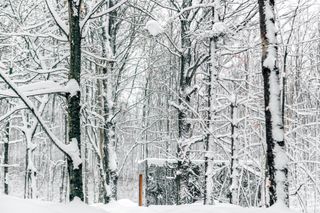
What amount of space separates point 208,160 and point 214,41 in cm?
279

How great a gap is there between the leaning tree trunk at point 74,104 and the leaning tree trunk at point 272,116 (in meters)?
2.61

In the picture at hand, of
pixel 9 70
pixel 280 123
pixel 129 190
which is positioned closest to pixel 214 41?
pixel 280 123

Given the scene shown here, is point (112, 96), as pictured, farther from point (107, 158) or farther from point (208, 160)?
point (208, 160)

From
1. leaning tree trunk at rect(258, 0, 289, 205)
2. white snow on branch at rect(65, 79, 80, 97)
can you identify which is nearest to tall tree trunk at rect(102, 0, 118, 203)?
white snow on branch at rect(65, 79, 80, 97)

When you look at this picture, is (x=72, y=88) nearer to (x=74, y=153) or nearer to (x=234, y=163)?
(x=74, y=153)

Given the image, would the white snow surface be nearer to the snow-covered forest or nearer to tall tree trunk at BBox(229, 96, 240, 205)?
the snow-covered forest

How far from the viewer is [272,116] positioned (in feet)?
17.9

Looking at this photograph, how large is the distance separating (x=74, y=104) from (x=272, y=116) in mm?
2763

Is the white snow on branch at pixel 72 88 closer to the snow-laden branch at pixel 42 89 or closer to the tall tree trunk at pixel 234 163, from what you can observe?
the snow-laden branch at pixel 42 89

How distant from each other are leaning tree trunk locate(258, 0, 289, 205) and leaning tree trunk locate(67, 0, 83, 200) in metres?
2.61

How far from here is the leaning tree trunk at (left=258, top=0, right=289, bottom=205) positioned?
525 cm

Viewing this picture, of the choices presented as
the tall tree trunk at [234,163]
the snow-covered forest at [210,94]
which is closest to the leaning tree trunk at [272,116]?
the snow-covered forest at [210,94]

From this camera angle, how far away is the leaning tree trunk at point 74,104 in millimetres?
5309

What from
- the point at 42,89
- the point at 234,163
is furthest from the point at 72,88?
the point at 234,163
